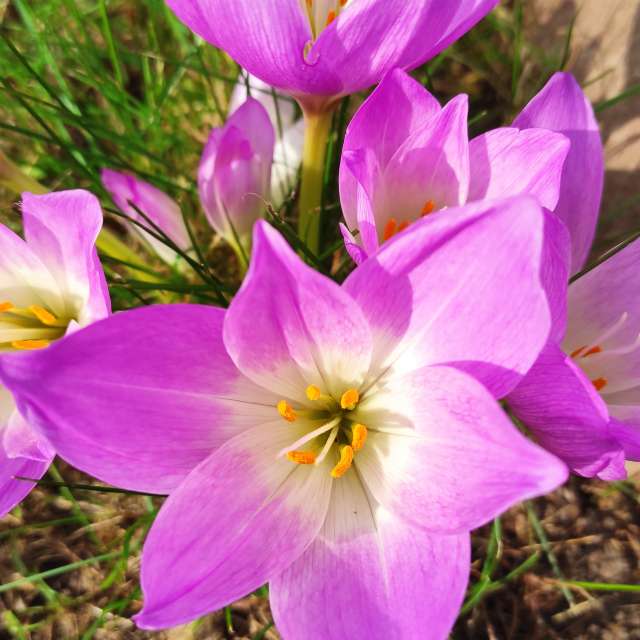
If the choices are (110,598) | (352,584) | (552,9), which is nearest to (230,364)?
(352,584)

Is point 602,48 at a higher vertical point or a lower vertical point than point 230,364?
lower

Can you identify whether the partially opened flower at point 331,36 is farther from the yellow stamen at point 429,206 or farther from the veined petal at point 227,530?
the veined petal at point 227,530

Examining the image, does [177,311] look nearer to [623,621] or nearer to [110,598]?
[110,598]

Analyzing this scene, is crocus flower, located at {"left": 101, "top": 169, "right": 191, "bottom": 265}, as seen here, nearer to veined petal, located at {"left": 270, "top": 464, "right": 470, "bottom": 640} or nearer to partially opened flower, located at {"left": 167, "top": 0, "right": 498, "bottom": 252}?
partially opened flower, located at {"left": 167, "top": 0, "right": 498, "bottom": 252}

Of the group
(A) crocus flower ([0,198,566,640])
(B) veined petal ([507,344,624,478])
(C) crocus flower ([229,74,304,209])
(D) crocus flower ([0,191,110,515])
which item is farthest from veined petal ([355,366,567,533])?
(C) crocus flower ([229,74,304,209])

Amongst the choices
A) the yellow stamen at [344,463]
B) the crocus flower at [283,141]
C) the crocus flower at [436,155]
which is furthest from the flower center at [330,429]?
the crocus flower at [283,141]

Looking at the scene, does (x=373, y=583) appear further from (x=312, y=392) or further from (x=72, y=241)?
(x=72, y=241)
